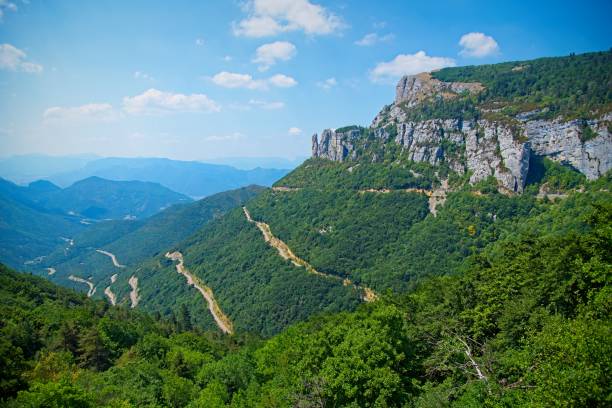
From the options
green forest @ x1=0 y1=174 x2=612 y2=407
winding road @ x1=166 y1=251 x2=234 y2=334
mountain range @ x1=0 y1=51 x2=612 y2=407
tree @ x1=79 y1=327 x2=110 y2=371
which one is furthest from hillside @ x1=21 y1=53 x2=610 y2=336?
tree @ x1=79 y1=327 x2=110 y2=371

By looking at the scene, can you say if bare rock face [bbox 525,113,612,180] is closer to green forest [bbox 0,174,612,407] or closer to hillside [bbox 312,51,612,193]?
hillside [bbox 312,51,612,193]

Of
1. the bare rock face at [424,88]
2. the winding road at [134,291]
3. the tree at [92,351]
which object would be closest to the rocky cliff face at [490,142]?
the bare rock face at [424,88]

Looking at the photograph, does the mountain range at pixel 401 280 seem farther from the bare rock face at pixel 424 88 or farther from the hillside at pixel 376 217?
the bare rock face at pixel 424 88

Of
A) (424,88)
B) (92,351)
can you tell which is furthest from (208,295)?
(424,88)

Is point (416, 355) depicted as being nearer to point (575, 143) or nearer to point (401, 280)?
point (401, 280)

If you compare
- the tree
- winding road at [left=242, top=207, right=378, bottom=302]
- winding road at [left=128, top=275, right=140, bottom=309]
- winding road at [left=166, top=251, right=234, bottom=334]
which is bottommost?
winding road at [left=128, top=275, right=140, bottom=309]

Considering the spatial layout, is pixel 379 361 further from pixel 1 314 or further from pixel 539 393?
pixel 1 314
